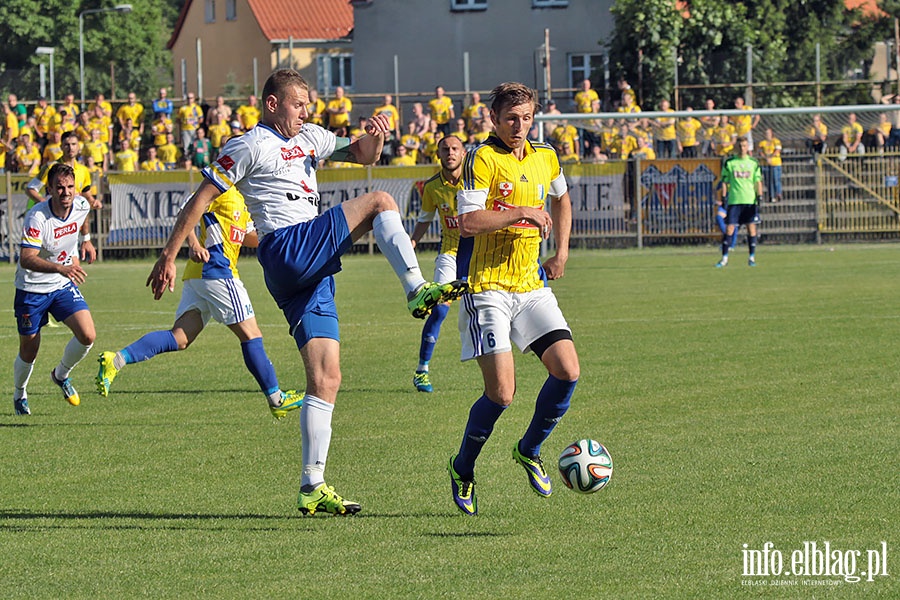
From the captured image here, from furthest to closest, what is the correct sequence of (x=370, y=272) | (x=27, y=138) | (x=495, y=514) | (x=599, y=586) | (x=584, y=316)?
1. (x=27, y=138)
2. (x=370, y=272)
3. (x=584, y=316)
4. (x=495, y=514)
5. (x=599, y=586)

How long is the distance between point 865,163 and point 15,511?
2438 cm

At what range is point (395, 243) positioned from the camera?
6602mm

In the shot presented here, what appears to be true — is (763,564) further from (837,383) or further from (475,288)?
(837,383)

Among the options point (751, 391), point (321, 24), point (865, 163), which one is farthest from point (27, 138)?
point (321, 24)

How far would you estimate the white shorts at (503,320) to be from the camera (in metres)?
6.61

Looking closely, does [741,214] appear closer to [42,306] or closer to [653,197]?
[653,197]

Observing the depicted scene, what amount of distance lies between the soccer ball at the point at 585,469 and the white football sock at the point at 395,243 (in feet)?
3.63

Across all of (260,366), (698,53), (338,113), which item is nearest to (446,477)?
(260,366)

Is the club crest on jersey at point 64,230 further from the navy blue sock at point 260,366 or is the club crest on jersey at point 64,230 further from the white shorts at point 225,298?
the navy blue sock at point 260,366

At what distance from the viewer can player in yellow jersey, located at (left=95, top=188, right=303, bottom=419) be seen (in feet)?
33.9

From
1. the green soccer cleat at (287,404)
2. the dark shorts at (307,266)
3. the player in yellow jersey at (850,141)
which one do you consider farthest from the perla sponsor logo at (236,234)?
the player in yellow jersey at (850,141)

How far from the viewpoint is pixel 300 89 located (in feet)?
22.5

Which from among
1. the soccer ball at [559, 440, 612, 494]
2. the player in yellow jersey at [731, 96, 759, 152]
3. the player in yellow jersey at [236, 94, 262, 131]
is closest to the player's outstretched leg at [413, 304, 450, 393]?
the soccer ball at [559, 440, 612, 494]

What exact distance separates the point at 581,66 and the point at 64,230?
1629 inches
